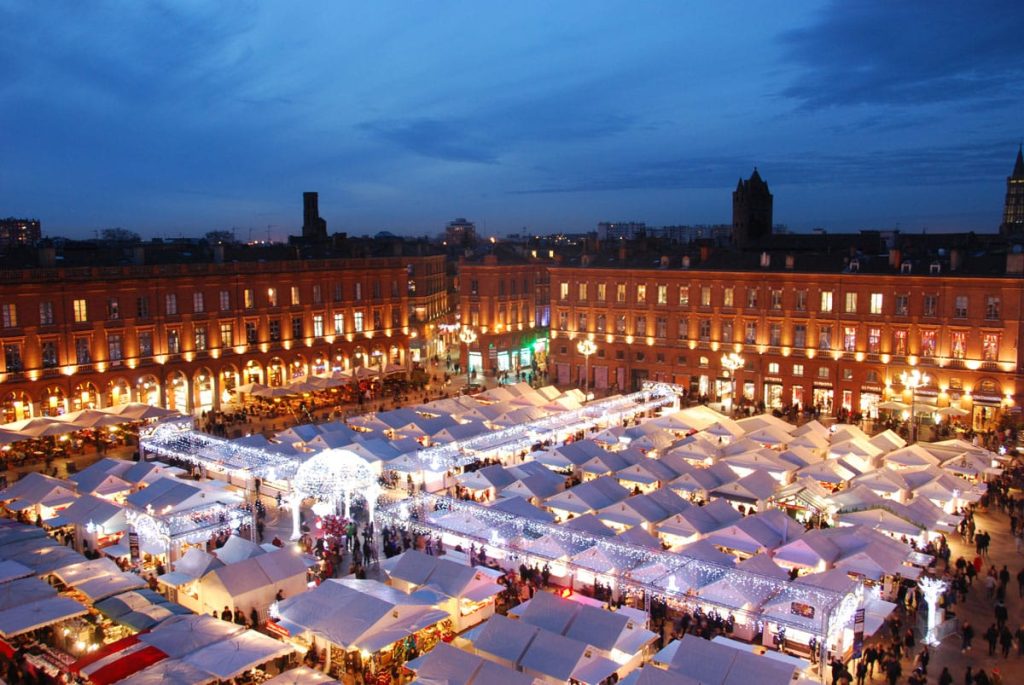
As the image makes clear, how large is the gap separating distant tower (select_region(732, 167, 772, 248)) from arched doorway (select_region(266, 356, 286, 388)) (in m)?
58.9

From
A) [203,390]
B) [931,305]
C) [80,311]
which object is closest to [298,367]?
[203,390]

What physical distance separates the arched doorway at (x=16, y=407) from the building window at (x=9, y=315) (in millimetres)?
3526

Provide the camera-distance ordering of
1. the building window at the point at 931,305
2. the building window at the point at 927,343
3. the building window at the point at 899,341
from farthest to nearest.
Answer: the building window at the point at 899,341 → the building window at the point at 927,343 → the building window at the point at 931,305

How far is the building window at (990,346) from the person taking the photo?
4547 centimetres

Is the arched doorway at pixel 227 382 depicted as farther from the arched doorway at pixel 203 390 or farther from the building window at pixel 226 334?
the building window at pixel 226 334

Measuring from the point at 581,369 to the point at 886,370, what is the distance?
20.9 meters

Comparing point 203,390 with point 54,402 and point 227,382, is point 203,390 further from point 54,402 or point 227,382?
point 54,402

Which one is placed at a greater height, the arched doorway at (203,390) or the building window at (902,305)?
the building window at (902,305)

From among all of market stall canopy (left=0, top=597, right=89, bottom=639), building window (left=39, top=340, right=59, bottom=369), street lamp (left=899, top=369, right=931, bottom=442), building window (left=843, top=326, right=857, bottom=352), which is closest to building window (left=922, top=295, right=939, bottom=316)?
street lamp (left=899, top=369, right=931, bottom=442)

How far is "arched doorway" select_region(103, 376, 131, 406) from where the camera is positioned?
154 ft

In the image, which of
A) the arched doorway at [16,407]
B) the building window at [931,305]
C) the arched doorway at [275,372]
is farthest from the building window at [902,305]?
the arched doorway at [16,407]

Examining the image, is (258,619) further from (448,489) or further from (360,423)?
(360,423)

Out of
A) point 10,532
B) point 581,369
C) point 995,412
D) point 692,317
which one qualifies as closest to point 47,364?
point 10,532

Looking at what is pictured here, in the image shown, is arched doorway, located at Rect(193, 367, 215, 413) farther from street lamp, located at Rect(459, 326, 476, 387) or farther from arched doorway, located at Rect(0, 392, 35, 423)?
street lamp, located at Rect(459, 326, 476, 387)
